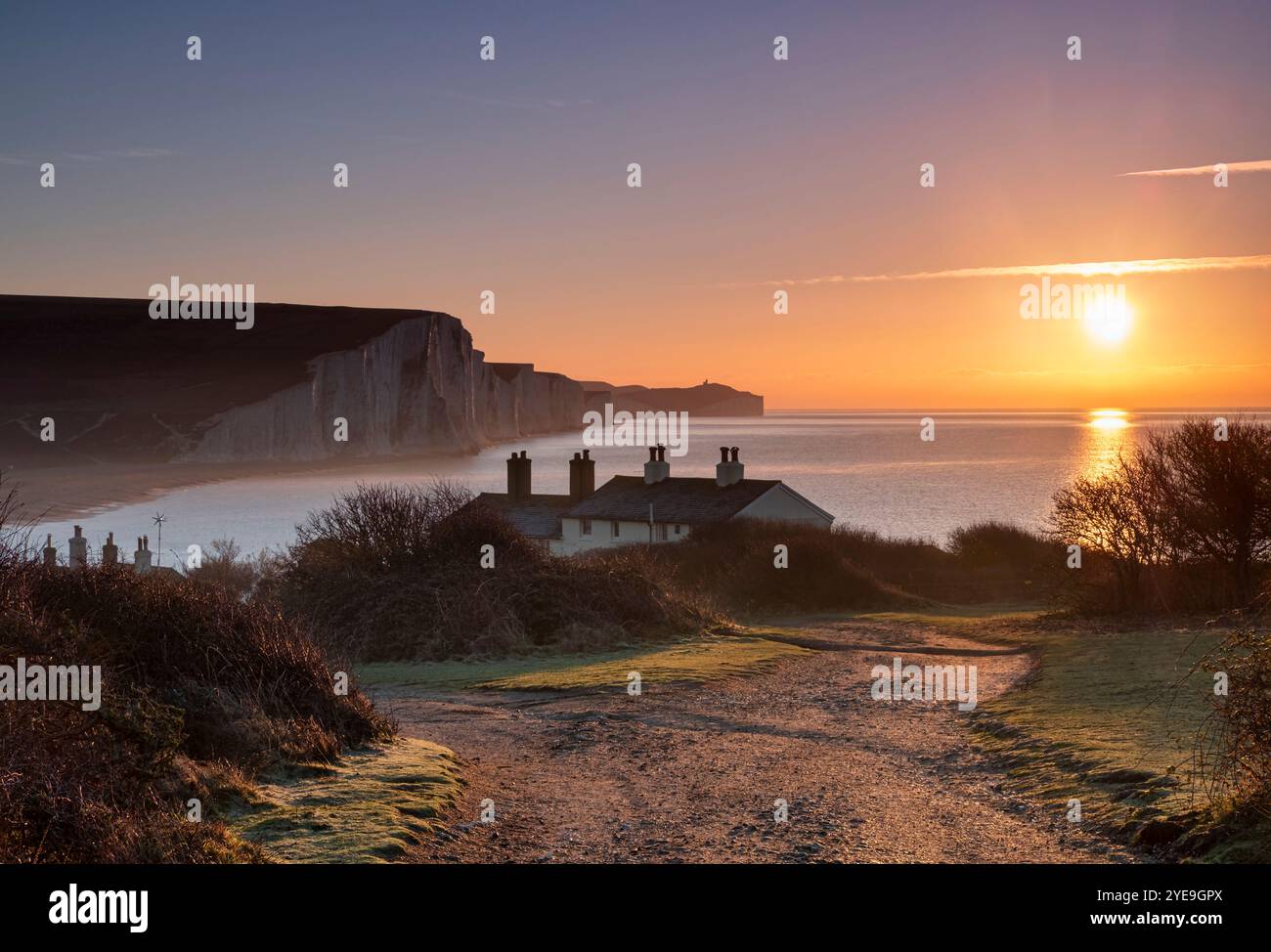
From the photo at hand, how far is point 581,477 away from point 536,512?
3.38m

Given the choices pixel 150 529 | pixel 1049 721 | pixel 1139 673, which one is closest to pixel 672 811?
pixel 1049 721

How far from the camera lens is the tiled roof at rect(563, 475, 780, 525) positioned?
56.0m

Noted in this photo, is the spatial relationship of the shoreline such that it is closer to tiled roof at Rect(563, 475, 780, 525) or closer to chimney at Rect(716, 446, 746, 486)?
tiled roof at Rect(563, 475, 780, 525)

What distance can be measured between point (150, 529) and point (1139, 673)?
2884 inches

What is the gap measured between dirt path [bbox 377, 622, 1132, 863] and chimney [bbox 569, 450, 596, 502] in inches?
1463

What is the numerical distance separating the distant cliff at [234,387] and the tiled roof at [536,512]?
236ft

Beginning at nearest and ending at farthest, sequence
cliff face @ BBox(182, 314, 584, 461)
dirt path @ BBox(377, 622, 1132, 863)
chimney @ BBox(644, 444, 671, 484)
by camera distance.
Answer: dirt path @ BBox(377, 622, 1132, 863) < chimney @ BBox(644, 444, 671, 484) < cliff face @ BBox(182, 314, 584, 461)

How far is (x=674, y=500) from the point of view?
191 feet

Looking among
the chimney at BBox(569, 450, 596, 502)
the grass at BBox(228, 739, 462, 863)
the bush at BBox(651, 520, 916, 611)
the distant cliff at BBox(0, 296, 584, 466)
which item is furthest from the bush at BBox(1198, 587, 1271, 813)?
the distant cliff at BBox(0, 296, 584, 466)

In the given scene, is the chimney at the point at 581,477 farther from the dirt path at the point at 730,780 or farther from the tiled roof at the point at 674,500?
the dirt path at the point at 730,780

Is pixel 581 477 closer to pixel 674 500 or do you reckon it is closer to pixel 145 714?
pixel 674 500

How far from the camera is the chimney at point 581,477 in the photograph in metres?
59.7

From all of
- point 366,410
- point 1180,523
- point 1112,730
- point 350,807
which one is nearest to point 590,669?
point 1112,730
